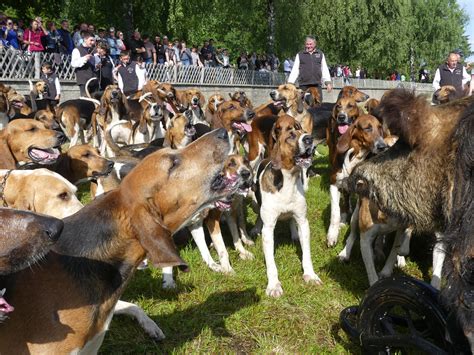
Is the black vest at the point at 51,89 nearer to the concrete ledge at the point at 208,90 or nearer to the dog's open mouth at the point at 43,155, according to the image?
the concrete ledge at the point at 208,90

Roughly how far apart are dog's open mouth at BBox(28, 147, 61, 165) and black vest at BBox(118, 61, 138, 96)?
8919 millimetres

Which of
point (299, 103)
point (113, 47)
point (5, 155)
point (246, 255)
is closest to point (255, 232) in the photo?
point (246, 255)

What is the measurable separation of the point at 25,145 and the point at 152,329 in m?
3.31

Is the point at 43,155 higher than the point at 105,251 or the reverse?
the reverse

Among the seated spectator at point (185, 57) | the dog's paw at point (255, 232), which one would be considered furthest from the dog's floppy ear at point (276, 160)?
the seated spectator at point (185, 57)

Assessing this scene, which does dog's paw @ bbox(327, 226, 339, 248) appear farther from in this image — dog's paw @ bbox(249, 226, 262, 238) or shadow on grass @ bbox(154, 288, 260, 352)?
shadow on grass @ bbox(154, 288, 260, 352)

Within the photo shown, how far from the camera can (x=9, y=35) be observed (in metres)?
18.3

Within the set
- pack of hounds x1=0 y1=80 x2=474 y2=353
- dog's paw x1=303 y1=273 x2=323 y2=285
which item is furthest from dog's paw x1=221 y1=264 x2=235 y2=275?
dog's paw x1=303 y1=273 x2=323 y2=285

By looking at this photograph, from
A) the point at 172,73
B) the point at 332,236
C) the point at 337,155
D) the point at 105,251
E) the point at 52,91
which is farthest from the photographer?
the point at 172,73

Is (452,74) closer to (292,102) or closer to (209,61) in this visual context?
(292,102)

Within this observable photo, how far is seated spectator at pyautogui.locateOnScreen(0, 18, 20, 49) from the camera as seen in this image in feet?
59.6

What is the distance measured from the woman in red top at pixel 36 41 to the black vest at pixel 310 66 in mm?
11205

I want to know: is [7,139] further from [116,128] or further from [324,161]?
[324,161]

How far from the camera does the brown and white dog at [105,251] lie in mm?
2695
